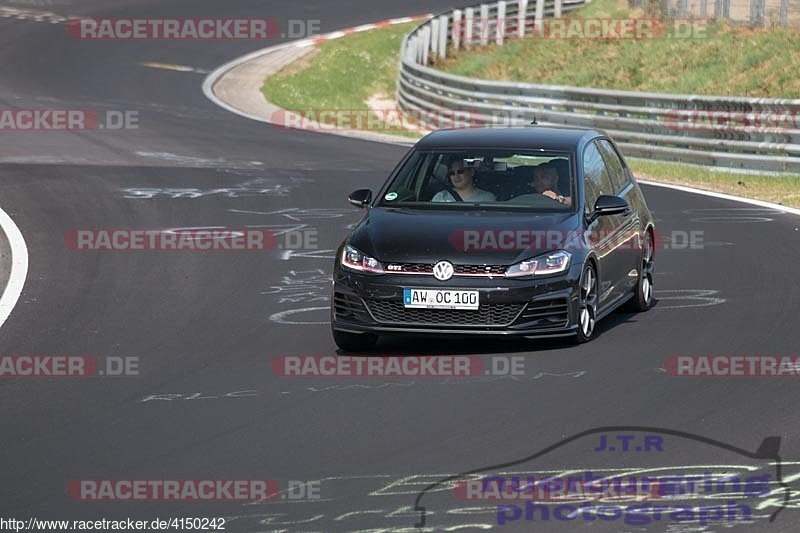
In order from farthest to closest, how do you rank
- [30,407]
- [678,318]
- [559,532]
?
[678,318] < [30,407] < [559,532]

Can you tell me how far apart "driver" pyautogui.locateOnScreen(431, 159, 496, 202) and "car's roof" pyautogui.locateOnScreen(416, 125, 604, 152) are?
20 centimetres

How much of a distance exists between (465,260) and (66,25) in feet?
124

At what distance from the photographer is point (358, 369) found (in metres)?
10.7

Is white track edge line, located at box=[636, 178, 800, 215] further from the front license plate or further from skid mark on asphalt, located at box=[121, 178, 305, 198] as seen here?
the front license plate

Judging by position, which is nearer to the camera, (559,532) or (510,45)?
(559,532)

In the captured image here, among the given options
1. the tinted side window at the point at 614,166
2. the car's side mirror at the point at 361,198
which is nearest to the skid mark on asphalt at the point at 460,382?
the car's side mirror at the point at 361,198

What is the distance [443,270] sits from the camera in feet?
35.7

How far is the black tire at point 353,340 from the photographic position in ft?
36.9

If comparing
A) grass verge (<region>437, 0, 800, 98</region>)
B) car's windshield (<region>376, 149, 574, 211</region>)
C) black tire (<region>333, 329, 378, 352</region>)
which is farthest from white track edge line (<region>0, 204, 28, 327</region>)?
grass verge (<region>437, 0, 800, 98</region>)

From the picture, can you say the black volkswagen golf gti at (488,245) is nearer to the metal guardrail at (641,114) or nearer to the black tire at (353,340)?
the black tire at (353,340)

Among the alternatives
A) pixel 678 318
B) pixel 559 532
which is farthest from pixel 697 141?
pixel 559 532

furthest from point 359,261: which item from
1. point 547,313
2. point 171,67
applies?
point 171,67

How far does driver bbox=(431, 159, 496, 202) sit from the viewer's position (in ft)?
39.2

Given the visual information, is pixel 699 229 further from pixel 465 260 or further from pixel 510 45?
pixel 510 45
